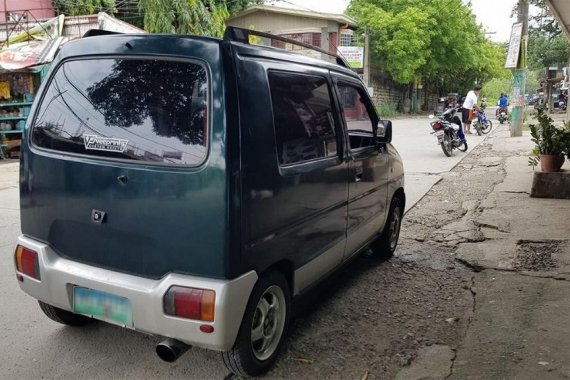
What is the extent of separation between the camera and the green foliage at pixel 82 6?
1692 centimetres

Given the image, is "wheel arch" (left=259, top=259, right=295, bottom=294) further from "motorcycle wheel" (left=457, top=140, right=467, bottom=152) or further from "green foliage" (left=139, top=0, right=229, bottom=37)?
"green foliage" (left=139, top=0, right=229, bottom=37)

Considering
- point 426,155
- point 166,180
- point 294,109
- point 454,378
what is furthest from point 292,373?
point 426,155

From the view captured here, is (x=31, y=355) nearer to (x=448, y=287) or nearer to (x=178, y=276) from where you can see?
(x=178, y=276)

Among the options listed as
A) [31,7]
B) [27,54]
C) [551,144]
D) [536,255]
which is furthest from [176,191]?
[31,7]

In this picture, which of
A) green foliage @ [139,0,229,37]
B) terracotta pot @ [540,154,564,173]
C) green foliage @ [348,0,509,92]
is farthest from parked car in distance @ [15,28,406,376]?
green foliage @ [348,0,509,92]

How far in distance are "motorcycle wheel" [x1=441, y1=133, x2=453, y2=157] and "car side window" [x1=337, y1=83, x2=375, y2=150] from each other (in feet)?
28.7

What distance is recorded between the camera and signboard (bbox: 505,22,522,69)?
15.4 metres

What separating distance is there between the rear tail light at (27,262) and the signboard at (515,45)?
16119 mm

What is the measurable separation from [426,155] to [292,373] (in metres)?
10.9

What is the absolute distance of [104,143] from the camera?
251cm

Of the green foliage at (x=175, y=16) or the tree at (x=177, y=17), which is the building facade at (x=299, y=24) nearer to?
the tree at (x=177, y=17)

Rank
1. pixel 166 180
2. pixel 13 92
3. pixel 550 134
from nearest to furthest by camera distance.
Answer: pixel 166 180 < pixel 550 134 < pixel 13 92

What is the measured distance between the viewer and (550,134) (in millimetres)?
7219

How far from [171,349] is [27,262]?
101cm
